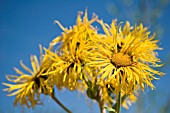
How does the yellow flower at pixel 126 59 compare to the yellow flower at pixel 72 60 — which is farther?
the yellow flower at pixel 72 60

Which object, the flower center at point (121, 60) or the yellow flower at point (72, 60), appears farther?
the yellow flower at point (72, 60)

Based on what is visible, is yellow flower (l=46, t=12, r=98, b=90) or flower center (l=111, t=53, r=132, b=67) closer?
flower center (l=111, t=53, r=132, b=67)

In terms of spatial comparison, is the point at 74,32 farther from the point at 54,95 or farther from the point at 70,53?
the point at 54,95

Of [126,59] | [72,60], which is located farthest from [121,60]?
[72,60]

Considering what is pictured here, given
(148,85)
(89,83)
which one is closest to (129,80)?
(148,85)
